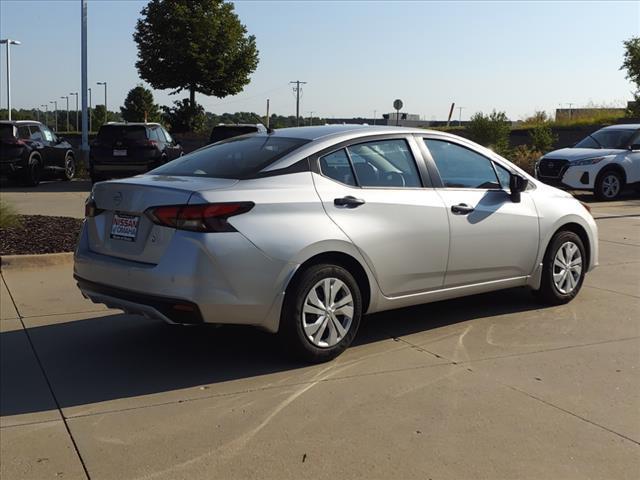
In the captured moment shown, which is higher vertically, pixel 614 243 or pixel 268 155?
pixel 268 155

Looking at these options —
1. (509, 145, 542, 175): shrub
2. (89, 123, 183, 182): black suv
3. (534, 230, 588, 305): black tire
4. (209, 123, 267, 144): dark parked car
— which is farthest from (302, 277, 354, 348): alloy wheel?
(509, 145, 542, 175): shrub

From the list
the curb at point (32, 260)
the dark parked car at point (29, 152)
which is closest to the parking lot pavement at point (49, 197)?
the dark parked car at point (29, 152)

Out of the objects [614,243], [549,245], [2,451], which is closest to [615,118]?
[614,243]

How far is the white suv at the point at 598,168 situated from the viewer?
16.2m

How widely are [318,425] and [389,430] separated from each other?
0.40 meters

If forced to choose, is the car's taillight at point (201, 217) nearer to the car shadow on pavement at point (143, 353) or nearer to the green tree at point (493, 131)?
the car shadow on pavement at point (143, 353)

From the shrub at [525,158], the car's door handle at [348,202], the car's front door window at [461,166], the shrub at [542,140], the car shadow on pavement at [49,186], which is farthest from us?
the shrub at [542,140]

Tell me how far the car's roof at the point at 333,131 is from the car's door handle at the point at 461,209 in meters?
0.68

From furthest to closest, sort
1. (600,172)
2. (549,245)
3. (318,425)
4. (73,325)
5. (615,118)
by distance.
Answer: (615,118) < (600,172) < (549,245) < (73,325) < (318,425)

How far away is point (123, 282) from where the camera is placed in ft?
16.0

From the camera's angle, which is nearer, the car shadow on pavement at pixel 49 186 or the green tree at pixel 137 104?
the car shadow on pavement at pixel 49 186

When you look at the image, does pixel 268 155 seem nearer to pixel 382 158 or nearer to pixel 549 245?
pixel 382 158

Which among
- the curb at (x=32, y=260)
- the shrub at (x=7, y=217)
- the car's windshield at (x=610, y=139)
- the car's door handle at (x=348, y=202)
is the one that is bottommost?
the curb at (x=32, y=260)

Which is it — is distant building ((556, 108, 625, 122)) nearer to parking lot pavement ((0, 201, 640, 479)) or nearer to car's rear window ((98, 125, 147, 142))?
car's rear window ((98, 125, 147, 142))
